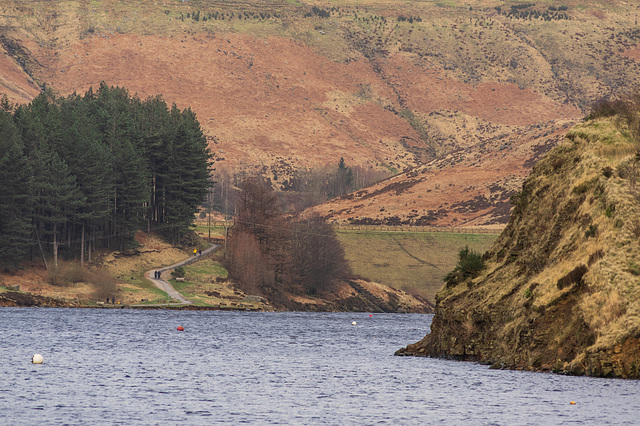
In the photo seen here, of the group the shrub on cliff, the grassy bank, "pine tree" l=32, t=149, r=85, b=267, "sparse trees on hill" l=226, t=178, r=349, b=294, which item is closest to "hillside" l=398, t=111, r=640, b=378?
the shrub on cliff

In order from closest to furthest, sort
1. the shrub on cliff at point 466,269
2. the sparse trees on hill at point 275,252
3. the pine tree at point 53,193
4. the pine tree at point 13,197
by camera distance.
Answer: the shrub on cliff at point 466,269
the pine tree at point 13,197
the pine tree at point 53,193
the sparse trees on hill at point 275,252

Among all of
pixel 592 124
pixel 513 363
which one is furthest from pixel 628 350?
pixel 592 124

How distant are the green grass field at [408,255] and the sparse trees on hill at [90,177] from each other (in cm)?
3431

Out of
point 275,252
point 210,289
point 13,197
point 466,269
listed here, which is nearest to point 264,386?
point 466,269

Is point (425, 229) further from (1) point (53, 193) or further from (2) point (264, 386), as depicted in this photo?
(2) point (264, 386)

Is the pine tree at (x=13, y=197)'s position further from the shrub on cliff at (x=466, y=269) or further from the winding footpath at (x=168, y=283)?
the shrub on cliff at (x=466, y=269)

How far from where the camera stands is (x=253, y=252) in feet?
466

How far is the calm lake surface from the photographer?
4103cm

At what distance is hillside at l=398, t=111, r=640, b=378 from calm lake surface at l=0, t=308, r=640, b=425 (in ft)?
5.36

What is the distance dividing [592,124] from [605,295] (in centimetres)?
1519

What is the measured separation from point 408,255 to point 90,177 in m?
66.8

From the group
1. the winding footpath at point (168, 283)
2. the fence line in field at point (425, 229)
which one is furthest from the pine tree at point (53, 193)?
the fence line in field at point (425, 229)

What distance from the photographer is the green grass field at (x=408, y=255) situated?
168125 mm

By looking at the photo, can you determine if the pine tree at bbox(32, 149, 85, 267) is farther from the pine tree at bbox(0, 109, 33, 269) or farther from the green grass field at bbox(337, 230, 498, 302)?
the green grass field at bbox(337, 230, 498, 302)
